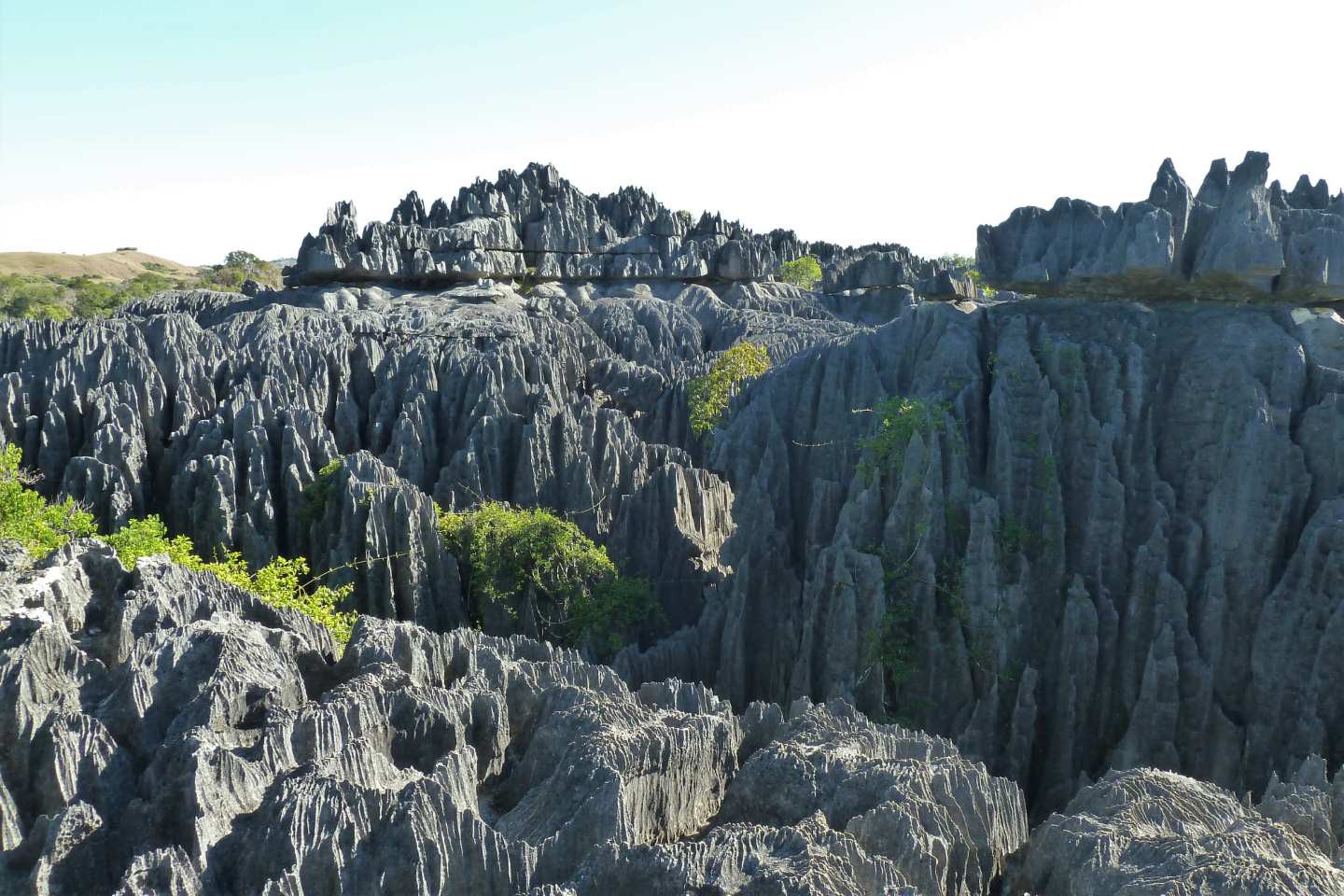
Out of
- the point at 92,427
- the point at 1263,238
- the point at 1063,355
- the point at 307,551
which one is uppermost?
the point at 1263,238

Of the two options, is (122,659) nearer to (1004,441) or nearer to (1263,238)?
(1004,441)

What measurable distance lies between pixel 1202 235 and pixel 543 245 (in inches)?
2011

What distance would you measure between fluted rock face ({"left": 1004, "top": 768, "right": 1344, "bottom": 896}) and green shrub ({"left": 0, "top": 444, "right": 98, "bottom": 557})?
46.1 feet

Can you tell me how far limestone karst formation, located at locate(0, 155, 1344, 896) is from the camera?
681 centimetres

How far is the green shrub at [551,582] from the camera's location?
65.7 ft

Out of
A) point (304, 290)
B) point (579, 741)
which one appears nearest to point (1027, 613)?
point (579, 741)

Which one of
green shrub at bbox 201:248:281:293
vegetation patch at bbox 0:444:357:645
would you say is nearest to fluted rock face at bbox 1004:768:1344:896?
vegetation patch at bbox 0:444:357:645

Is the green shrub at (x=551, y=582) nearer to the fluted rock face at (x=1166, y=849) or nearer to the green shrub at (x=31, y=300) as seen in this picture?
the fluted rock face at (x=1166, y=849)

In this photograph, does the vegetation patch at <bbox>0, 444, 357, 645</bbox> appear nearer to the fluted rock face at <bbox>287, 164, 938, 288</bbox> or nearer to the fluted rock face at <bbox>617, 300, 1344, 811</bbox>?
the fluted rock face at <bbox>617, 300, 1344, 811</bbox>

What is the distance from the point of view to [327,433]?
26.1 meters

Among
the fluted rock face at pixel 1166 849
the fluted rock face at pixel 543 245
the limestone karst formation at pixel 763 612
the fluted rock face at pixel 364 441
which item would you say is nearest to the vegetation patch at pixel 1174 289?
the limestone karst formation at pixel 763 612

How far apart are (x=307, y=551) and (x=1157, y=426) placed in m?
19.5

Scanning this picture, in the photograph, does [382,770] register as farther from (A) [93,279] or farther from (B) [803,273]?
(A) [93,279]

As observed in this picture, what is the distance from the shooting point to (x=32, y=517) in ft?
53.9
